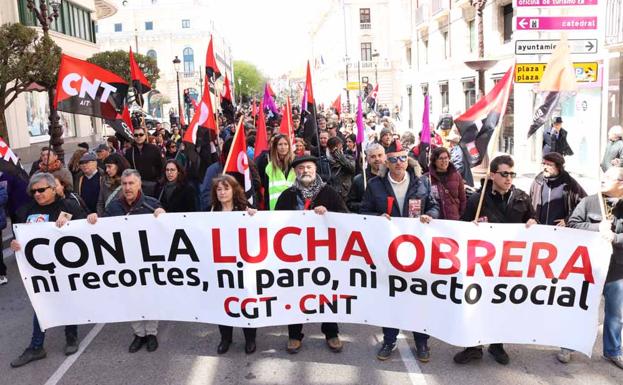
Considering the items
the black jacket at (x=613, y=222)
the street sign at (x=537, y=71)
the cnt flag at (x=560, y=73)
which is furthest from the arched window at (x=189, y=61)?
the black jacket at (x=613, y=222)

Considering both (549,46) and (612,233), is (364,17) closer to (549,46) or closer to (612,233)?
(549,46)

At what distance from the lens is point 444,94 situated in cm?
3209

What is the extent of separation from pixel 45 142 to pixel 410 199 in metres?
25.5

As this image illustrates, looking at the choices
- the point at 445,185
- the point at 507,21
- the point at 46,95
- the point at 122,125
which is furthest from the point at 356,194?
the point at 46,95

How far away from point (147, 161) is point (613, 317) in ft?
21.8

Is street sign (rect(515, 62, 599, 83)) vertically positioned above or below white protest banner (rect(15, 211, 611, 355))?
above

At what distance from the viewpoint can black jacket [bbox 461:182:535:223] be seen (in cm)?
476

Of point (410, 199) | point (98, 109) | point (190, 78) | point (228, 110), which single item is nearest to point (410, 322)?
point (410, 199)

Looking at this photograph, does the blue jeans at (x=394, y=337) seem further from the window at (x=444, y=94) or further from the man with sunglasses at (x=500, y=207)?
the window at (x=444, y=94)

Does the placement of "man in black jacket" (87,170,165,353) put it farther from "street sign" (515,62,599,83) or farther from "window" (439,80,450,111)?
"window" (439,80,450,111)

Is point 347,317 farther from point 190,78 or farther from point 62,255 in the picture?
point 190,78

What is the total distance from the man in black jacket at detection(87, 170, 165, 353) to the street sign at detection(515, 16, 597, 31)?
20.9ft

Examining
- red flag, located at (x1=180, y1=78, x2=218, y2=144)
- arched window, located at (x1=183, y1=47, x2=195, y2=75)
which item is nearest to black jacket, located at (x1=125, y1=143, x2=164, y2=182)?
red flag, located at (x1=180, y1=78, x2=218, y2=144)

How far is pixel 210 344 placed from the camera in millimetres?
5348
